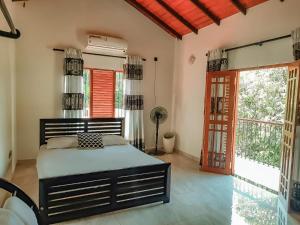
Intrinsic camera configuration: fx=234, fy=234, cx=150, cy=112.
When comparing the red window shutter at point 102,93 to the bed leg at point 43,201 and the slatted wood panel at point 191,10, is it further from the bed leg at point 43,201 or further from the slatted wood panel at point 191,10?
the bed leg at point 43,201

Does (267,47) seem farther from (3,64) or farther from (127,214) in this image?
(3,64)

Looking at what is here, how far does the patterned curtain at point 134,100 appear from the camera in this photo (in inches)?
200

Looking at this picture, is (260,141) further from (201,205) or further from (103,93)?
(103,93)

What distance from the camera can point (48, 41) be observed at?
4.44m

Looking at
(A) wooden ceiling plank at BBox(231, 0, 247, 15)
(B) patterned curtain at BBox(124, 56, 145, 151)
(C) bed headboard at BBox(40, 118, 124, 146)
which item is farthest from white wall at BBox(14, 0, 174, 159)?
(A) wooden ceiling plank at BBox(231, 0, 247, 15)

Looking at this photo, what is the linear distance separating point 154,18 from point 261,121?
3331 mm

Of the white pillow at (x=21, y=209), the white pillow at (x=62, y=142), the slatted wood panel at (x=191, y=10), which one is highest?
the slatted wood panel at (x=191, y=10)

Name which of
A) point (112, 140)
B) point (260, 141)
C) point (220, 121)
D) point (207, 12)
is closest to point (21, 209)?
point (112, 140)

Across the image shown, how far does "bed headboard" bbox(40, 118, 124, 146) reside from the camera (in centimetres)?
416

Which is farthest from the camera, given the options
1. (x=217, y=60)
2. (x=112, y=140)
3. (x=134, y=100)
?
(x=134, y=100)

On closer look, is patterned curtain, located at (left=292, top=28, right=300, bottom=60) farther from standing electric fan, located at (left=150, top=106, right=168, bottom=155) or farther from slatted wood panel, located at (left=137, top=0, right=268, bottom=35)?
standing electric fan, located at (left=150, top=106, right=168, bottom=155)

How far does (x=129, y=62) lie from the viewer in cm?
504

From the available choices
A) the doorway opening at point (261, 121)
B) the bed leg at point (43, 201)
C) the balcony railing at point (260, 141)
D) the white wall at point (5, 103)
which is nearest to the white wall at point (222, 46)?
the doorway opening at point (261, 121)

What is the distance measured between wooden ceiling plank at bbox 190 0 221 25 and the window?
2.09 meters
